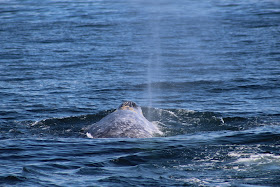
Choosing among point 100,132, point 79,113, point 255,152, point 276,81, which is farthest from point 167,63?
point 255,152

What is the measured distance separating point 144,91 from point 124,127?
11.0m

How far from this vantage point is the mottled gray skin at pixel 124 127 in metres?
16.8

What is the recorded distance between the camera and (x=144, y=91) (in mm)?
28000

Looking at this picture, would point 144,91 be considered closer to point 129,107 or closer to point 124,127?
point 129,107

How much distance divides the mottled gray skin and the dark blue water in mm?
528

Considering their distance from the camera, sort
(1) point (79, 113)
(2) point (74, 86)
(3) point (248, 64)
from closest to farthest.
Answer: (1) point (79, 113) < (2) point (74, 86) < (3) point (248, 64)

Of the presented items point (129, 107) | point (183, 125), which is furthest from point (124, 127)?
point (183, 125)

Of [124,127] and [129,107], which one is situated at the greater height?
[129,107]

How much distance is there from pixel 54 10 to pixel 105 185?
4970 centimetres

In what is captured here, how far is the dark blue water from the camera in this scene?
1330 cm

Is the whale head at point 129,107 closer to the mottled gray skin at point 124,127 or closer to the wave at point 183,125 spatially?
the mottled gray skin at point 124,127

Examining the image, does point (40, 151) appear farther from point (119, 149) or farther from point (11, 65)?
point (11, 65)

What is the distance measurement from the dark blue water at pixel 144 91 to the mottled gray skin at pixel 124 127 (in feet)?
1.73

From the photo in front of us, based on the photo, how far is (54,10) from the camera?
5944cm
